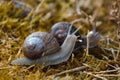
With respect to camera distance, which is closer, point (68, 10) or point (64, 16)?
point (64, 16)

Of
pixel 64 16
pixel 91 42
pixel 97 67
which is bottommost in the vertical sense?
pixel 97 67

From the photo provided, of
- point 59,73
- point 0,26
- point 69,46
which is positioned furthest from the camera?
point 0,26

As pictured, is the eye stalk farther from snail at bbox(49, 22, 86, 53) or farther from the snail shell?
snail at bbox(49, 22, 86, 53)

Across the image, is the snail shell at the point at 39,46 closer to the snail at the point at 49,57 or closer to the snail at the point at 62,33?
the snail at the point at 49,57

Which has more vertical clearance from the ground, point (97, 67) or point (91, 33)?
point (91, 33)

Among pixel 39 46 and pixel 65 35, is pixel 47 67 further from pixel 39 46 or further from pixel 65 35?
pixel 65 35

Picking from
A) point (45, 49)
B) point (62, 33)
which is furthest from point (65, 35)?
point (45, 49)

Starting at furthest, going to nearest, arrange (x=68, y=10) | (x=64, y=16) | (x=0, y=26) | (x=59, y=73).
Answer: (x=68, y=10) → (x=64, y=16) → (x=0, y=26) → (x=59, y=73)

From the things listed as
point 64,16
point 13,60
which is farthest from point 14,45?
point 64,16

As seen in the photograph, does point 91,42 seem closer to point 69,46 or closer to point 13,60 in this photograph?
point 69,46
